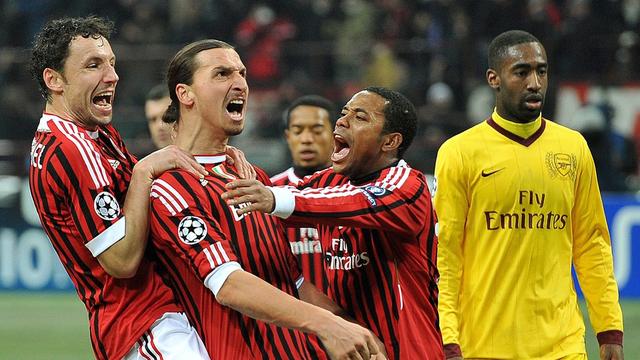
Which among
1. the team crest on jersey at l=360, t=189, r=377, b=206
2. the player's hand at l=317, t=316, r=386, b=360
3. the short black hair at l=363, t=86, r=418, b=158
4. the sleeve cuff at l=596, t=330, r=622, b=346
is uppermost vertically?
the short black hair at l=363, t=86, r=418, b=158

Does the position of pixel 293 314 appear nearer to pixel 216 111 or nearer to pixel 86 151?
pixel 216 111

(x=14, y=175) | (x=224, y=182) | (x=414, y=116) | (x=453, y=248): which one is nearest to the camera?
(x=224, y=182)

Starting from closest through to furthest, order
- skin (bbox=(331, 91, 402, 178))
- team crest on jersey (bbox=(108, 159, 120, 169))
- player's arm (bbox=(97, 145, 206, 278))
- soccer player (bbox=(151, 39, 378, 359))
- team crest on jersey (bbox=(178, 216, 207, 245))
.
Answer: soccer player (bbox=(151, 39, 378, 359)) < team crest on jersey (bbox=(178, 216, 207, 245)) < player's arm (bbox=(97, 145, 206, 278)) < team crest on jersey (bbox=(108, 159, 120, 169)) < skin (bbox=(331, 91, 402, 178))

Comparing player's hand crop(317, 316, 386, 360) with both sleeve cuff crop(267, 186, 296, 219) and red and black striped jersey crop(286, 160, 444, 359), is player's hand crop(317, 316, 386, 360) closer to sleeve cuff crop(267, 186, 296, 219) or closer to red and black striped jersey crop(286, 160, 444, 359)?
sleeve cuff crop(267, 186, 296, 219)

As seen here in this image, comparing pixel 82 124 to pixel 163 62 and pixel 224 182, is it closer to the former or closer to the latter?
pixel 224 182

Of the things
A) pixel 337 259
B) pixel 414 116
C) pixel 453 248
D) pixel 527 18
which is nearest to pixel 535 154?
pixel 453 248

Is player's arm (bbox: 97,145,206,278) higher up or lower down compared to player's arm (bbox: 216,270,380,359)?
higher up

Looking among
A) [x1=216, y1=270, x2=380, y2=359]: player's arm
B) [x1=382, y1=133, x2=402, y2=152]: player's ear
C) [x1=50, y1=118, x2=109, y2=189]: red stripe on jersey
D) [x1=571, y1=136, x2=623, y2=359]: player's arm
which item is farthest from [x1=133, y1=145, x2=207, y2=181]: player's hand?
[x1=571, y1=136, x2=623, y2=359]: player's arm

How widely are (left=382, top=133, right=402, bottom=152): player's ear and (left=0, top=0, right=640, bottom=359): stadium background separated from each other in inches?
375

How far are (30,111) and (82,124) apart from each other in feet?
40.4

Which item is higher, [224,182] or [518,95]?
[518,95]

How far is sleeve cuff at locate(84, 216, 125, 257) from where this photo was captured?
172 inches

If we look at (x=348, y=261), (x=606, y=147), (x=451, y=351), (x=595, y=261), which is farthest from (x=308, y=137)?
(x=606, y=147)

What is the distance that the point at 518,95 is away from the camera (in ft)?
19.6
